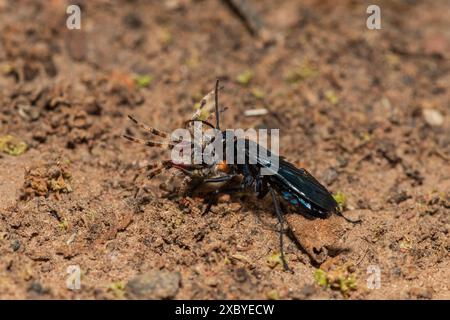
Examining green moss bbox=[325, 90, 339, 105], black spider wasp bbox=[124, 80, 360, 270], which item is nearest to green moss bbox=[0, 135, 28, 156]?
black spider wasp bbox=[124, 80, 360, 270]

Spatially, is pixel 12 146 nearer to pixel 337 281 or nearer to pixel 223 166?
pixel 223 166

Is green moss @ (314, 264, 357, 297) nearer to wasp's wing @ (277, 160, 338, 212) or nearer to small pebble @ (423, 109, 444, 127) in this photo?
wasp's wing @ (277, 160, 338, 212)

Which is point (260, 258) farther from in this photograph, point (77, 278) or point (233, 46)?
point (233, 46)

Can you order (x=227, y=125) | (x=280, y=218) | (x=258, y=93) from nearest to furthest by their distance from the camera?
(x=280, y=218), (x=227, y=125), (x=258, y=93)

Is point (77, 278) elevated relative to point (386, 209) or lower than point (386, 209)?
lower

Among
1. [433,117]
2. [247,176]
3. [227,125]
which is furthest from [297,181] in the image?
[433,117]

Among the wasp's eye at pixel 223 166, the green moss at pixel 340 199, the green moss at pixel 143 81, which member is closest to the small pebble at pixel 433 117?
the green moss at pixel 340 199
